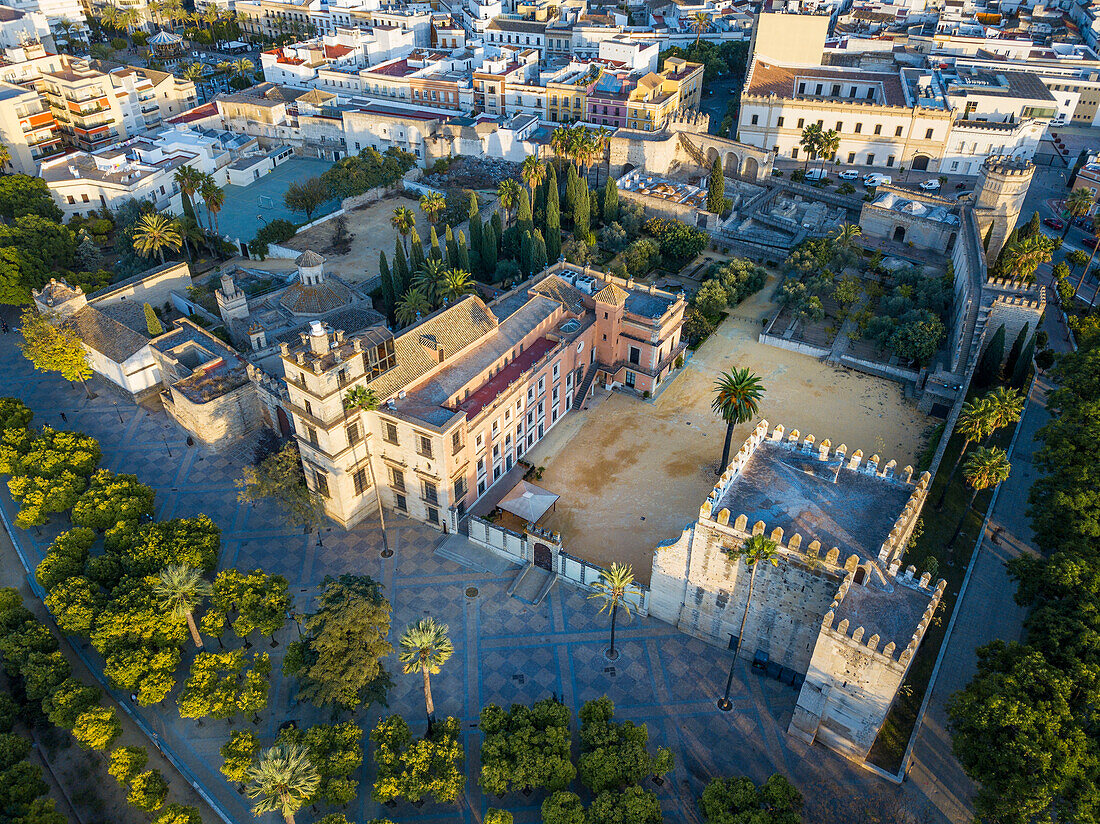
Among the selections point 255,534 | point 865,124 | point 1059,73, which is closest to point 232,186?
point 255,534

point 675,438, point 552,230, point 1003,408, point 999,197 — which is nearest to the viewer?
point 1003,408

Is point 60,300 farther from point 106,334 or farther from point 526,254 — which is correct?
point 526,254

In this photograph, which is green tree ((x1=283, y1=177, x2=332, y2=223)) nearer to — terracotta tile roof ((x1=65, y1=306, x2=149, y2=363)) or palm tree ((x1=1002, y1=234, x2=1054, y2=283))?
terracotta tile roof ((x1=65, y1=306, x2=149, y2=363))

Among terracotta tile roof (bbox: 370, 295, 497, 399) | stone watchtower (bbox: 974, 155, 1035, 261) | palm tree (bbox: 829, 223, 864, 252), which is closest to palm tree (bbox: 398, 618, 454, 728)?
terracotta tile roof (bbox: 370, 295, 497, 399)

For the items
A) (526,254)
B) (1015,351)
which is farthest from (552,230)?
(1015,351)

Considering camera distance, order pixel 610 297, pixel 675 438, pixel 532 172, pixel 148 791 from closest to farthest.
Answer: pixel 148 791 → pixel 675 438 → pixel 610 297 → pixel 532 172

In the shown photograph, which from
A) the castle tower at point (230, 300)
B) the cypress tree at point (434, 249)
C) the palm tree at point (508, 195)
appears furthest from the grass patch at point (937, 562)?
the castle tower at point (230, 300)

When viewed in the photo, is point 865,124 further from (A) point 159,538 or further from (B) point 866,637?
(A) point 159,538
